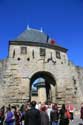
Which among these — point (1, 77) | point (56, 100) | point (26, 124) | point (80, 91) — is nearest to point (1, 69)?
point (1, 77)

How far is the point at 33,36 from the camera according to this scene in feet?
94.8

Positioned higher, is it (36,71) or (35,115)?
(36,71)

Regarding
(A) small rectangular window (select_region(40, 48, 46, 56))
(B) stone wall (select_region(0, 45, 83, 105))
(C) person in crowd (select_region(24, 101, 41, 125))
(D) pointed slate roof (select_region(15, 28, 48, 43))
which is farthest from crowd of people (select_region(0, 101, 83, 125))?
(D) pointed slate roof (select_region(15, 28, 48, 43))

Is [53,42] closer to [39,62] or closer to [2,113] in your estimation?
[39,62]

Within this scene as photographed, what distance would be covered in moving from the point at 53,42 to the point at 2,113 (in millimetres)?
18038

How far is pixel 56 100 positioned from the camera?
2652cm

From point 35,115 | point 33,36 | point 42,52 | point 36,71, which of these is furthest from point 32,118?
point 33,36

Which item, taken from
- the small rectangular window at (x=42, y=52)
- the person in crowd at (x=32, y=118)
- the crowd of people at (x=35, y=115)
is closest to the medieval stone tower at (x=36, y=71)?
the small rectangular window at (x=42, y=52)

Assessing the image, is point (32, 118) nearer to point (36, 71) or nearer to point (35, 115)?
point (35, 115)

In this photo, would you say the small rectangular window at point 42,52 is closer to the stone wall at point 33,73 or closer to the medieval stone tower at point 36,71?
the medieval stone tower at point 36,71

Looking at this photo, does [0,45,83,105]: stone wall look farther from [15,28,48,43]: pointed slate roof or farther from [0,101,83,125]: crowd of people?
[0,101,83,125]: crowd of people

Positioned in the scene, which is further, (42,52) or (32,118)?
(42,52)

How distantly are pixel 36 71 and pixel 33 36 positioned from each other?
176 inches

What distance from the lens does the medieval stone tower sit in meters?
25.3
